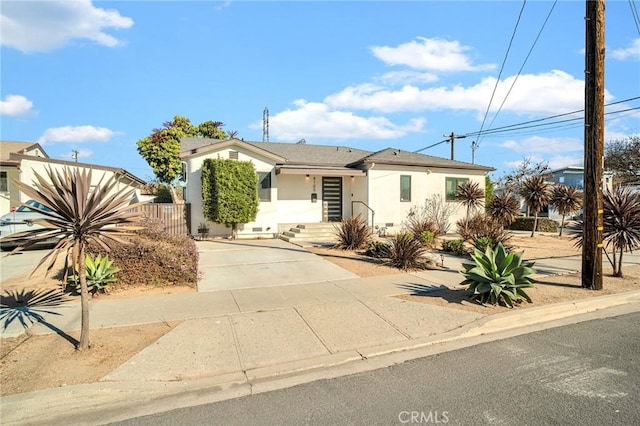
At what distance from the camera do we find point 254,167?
53.7ft

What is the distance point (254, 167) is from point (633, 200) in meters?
13.2

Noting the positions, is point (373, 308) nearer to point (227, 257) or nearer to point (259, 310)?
point (259, 310)

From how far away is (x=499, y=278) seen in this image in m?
6.32

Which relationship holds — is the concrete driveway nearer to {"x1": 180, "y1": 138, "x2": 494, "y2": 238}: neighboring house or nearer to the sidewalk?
the sidewalk

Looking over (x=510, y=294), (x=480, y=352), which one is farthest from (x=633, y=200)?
(x=480, y=352)

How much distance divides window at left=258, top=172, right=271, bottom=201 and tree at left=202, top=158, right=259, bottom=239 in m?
Answer: 0.94

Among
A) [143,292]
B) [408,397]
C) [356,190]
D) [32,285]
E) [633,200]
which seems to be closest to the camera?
[408,397]

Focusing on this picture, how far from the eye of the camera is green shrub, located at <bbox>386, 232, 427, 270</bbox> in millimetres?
9570

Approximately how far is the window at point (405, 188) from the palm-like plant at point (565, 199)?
289 inches

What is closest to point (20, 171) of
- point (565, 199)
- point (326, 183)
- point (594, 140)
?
point (326, 183)

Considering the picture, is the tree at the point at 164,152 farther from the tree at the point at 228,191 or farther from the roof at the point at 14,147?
the tree at the point at 228,191

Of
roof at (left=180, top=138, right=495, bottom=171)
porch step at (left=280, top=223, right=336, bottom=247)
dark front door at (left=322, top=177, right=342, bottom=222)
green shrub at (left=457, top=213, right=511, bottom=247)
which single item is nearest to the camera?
green shrub at (left=457, top=213, right=511, bottom=247)

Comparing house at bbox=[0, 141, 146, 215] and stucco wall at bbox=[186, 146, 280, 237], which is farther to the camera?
house at bbox=[0, 141, 146, 215]

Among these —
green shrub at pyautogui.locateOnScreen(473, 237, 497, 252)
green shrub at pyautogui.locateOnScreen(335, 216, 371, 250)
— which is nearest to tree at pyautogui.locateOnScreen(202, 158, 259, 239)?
green shrub at pyautogui.locateOnScreen(335, 216, 371, 250)
